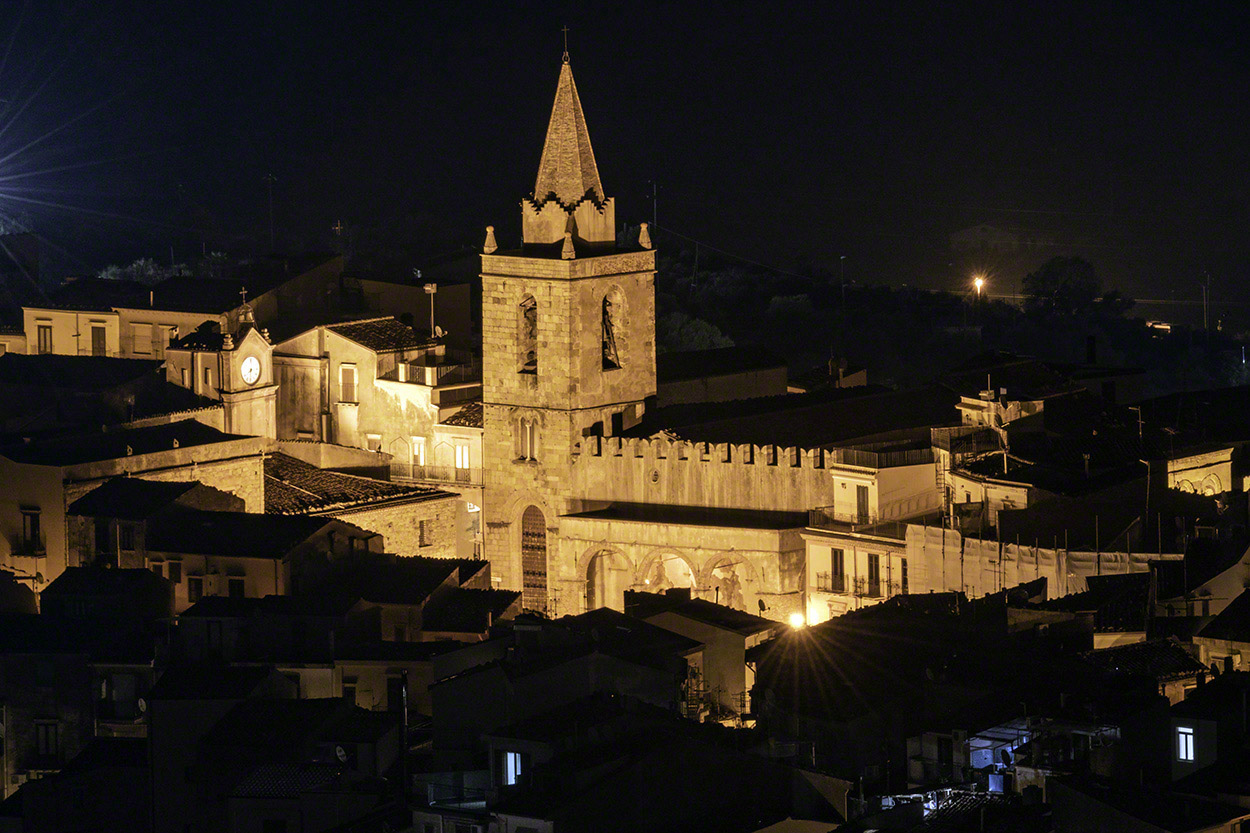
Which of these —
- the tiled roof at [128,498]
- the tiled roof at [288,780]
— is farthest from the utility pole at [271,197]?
the tiled roof at [288,780]

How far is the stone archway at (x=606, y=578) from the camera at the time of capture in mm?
46656

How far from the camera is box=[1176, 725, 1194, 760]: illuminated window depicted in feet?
92.5

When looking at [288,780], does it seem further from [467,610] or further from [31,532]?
[31,532]

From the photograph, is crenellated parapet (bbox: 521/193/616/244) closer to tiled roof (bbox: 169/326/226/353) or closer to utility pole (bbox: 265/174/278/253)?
tiled roof (bbox: 169/326/226/353)

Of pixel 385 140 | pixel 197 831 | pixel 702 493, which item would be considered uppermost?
pixel 385 140

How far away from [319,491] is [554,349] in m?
4.32

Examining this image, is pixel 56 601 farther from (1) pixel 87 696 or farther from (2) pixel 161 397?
(2) pixel 161 397

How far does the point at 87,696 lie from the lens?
39.6 metres

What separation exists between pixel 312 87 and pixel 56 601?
198ft

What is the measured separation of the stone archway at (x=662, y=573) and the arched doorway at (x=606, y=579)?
20.0 inches

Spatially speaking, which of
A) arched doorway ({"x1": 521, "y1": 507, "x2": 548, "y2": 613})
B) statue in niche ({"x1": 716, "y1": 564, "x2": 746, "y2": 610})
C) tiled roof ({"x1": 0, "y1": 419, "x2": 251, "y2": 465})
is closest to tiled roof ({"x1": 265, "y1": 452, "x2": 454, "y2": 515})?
tiled roof ({"x1": 0, "y1": 419, "x2": 251, "y2": 465})

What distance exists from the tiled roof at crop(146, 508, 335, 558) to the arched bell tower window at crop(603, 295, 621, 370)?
21.7 feet

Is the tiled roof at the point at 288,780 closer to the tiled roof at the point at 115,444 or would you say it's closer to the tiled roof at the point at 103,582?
the tiled roof at the point at 103,582

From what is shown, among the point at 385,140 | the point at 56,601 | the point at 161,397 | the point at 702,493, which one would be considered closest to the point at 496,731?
the point at 56,601
